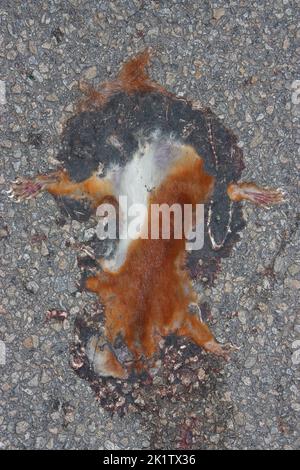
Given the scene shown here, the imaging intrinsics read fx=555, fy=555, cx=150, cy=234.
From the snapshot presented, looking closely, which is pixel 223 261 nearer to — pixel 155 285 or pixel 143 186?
pixel 155 285

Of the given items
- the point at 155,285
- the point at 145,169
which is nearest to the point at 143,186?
the point at 145,169

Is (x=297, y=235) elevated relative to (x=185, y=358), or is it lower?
elevated

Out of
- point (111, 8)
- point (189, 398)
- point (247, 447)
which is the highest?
point (111, 8)

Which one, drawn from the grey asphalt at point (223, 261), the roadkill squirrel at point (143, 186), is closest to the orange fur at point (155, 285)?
the roadkill squirrel at point (143, 186)

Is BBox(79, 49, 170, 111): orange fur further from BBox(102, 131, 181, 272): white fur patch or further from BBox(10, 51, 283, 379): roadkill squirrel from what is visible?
BBox(102, 131, 181, 272): white fur patch

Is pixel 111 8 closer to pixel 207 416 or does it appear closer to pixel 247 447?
pixel 207 416

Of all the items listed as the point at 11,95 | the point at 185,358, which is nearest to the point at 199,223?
the point at 185,358

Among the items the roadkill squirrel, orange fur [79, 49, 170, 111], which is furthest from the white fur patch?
orange fur [79, 49, 170, 111]
